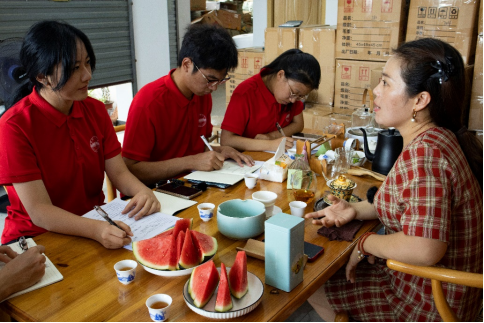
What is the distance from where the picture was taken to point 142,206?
1.56m

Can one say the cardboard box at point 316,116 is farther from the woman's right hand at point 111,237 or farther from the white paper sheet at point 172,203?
the woman's right hand at point 111,237

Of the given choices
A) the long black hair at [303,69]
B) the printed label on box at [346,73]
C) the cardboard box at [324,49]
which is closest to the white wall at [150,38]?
the cardboard box at [324,49]

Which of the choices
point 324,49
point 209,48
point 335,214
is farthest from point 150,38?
point 335,214

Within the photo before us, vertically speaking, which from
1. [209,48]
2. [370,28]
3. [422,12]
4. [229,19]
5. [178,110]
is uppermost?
[229,19]

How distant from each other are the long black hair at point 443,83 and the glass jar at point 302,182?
0.55 m

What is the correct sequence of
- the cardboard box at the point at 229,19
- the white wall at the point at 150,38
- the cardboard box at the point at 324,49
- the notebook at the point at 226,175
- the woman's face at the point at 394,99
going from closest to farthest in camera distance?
1. the woman's face at the point at 394,99
2. the notebook at the point at 226,175
3. the cardboard box at the point at 324,49
4. the white wall at the point at 150,38
5. the cardboard box at the point at 229,19

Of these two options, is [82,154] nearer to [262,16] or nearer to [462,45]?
[462,45]

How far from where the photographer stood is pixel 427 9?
3.04 metres

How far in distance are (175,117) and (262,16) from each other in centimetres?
298

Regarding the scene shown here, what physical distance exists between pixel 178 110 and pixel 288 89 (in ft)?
2.35

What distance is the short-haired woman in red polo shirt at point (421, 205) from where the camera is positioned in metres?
1.19

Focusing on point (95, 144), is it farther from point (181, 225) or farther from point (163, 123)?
point (181, 225)

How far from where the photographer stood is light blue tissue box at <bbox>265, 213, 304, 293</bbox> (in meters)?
1.09

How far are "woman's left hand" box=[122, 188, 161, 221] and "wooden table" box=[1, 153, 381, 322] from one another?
0.20m
